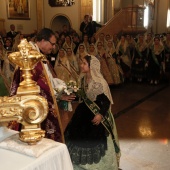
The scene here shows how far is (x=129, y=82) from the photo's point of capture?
8.73 meters

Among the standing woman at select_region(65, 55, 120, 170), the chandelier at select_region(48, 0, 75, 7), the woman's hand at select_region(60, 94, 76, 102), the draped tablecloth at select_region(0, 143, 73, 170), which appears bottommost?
the standing woman at select_region(65, 55, 120, 170)

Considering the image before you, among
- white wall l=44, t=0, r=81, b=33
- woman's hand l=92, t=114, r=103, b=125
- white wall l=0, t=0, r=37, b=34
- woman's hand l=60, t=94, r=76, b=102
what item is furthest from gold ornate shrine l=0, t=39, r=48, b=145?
white wall l=44, t=0, r=81, b=33

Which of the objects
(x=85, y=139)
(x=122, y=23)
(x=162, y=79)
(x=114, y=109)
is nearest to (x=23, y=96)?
(x=85, y=139)

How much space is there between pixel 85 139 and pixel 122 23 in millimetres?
10049

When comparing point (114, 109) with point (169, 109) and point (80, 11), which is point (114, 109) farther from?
point (80, 11)

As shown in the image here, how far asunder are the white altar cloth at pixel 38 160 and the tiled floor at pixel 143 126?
6.94ft

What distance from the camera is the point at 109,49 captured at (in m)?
8.54

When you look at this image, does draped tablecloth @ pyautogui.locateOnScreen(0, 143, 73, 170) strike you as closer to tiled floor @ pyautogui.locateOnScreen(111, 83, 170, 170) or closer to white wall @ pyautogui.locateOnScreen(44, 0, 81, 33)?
Result: tiled floor @ pyautogui.locateOnScreen(111, 83, 170, 170)

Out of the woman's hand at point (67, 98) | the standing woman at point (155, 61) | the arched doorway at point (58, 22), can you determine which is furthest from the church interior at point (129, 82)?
the woman's hand at point (67, 98)

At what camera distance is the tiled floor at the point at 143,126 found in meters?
3.36

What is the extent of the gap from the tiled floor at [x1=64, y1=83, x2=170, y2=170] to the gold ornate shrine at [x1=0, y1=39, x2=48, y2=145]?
2227 millimetres

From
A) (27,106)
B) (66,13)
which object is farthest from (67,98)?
(66,13)

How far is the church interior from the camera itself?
3.68 meters

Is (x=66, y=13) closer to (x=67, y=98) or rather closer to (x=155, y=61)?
(x=155, y=61)
